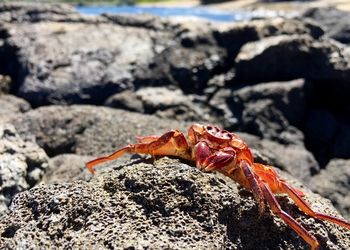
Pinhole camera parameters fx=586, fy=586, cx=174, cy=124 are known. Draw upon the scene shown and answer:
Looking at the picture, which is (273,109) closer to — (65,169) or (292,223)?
(65,169)

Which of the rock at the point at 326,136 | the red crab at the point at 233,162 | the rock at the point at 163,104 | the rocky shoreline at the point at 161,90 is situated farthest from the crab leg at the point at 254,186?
the rock at the point at 326,136

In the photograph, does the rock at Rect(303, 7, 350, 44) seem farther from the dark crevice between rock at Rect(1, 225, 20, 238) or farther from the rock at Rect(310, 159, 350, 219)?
the dark crevice between rock at Rect(1, 225, 20, 238)

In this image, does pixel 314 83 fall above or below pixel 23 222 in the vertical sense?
below

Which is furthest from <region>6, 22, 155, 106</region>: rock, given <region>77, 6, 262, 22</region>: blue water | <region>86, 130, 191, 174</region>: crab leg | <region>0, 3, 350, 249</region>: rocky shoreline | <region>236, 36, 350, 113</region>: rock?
<region>86, 130, 191, 174</region>: crab leg

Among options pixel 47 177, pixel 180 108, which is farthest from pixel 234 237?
pixel 180 108

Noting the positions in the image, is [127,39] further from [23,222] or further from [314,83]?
[23,222]

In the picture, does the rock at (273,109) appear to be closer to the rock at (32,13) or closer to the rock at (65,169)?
the rock at (65,169)

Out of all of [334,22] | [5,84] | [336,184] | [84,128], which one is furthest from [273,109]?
[334,22]
